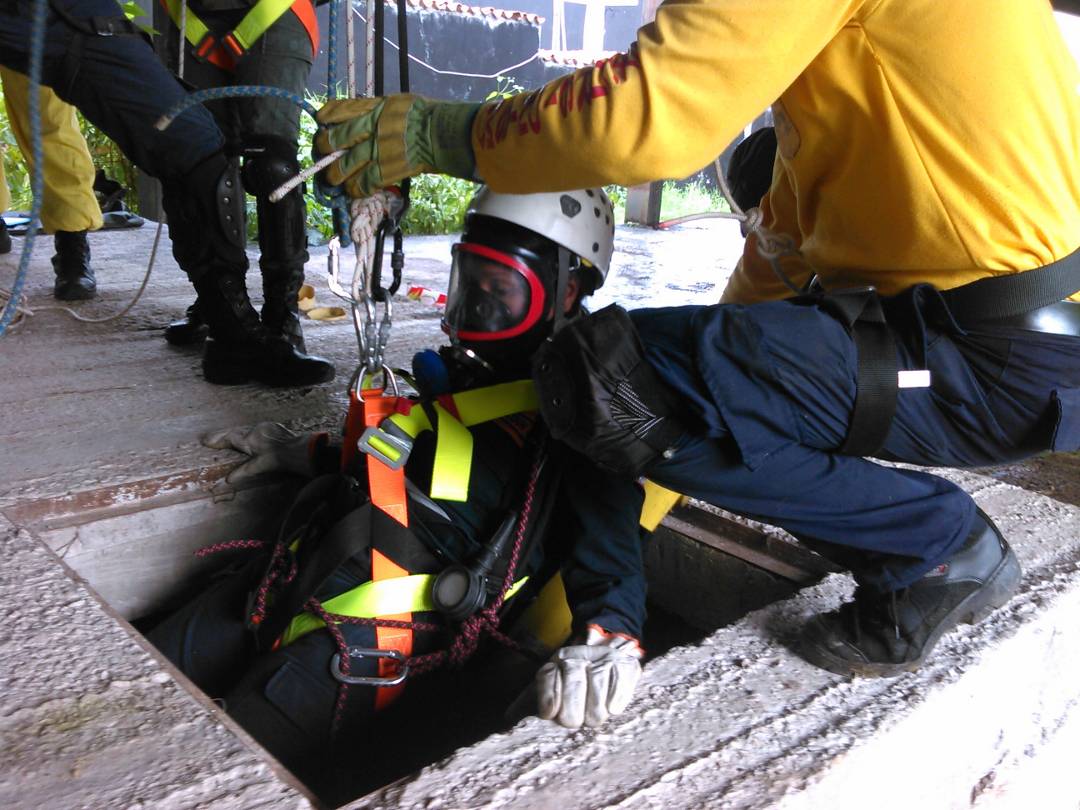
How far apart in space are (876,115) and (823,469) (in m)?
0.52

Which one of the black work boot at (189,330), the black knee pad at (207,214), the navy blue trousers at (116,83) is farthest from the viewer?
the black work boot at (189,330)

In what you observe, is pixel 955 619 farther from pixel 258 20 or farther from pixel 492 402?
pixel 258 20

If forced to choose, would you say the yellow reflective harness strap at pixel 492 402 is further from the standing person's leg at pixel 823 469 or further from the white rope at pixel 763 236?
the white rope at pixel 763 236

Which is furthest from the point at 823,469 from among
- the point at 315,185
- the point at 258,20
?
the point at 258,20

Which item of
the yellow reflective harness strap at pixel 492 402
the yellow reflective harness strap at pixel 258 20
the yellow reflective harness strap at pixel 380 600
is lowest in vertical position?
the yellow reflective harness strap at pixel 380 600

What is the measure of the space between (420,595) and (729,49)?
39.5 inches

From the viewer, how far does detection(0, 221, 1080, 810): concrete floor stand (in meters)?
1.07

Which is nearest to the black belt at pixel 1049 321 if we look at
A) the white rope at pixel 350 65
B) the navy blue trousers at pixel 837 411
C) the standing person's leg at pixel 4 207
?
the navy blue trousers at pixel 837 411

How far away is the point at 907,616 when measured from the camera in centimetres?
144

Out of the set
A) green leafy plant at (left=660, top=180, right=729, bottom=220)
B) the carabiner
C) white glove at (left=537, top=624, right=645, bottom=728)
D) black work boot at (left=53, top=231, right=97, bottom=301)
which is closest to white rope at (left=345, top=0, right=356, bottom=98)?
the carabiner

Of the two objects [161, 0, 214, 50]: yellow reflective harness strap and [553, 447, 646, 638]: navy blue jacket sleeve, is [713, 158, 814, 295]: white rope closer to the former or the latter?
[553, 447, 646, 638]: navy blue jacket sleeve

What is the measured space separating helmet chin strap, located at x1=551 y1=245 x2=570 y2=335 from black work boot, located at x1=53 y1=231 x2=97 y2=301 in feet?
7.59

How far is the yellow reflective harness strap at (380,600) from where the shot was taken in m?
1.57

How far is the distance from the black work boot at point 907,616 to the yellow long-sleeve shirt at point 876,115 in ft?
1.57
